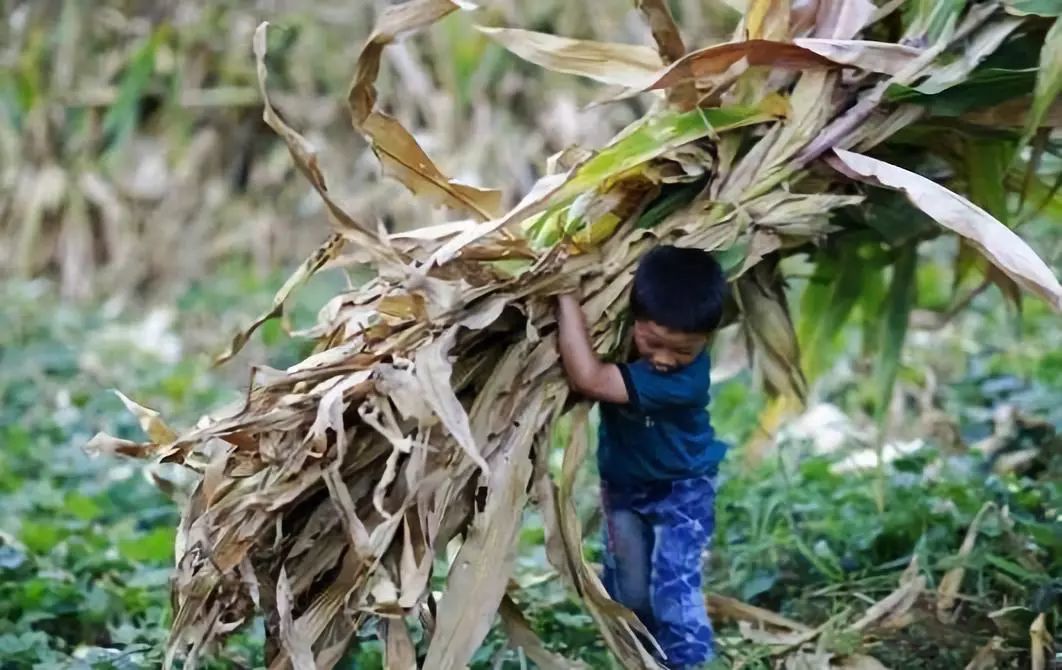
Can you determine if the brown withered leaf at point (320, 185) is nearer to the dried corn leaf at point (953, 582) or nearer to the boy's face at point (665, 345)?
the boy's face at point (665, 345)

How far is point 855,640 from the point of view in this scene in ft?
6.30

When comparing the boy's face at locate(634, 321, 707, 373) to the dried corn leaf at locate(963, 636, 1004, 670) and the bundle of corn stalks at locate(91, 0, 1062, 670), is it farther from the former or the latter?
the dried corn leaf at locate(963, 636, 1004, 670)

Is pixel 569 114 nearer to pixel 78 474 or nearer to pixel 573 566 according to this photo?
pixel 78 474

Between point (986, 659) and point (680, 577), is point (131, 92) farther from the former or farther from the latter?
point (986, 659)

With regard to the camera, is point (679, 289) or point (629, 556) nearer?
point (679, 289)

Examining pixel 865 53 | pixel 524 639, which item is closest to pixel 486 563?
pixel 524 639

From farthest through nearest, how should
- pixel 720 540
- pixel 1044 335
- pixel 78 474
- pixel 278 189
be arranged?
pixel 278 189
pixel 1044 335
pixel 78 474
pixel 720 540

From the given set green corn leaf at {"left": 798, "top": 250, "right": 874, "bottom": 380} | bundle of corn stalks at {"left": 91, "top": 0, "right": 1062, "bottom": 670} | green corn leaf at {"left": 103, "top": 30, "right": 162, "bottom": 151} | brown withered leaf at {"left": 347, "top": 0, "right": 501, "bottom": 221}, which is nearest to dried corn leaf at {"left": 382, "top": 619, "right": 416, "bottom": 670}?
bundle of corn stalks at {"left": 91, "top": 0, "right": 1062, "bottom": 670}

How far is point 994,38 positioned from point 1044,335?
233 cm

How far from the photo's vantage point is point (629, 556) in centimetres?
190

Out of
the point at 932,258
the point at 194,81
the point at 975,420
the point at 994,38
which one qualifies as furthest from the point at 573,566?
the point at 194,81

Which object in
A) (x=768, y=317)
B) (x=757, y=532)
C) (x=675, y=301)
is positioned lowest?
(x=757, y=532)

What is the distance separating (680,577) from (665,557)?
Answer: 3cm

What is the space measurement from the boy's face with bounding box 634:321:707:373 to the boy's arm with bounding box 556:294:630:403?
6 centimetres
